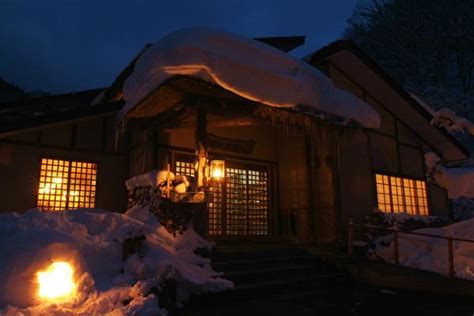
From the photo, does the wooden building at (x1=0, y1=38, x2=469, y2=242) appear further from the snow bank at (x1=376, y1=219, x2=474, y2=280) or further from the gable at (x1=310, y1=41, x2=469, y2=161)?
the snow bank at (x1=376, y1=219, x2=474, y2=280)

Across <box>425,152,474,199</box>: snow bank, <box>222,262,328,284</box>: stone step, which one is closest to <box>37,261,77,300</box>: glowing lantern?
<box>222,262,328,284</box>: stone step

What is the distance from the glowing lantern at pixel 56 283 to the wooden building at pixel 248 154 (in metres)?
3.79

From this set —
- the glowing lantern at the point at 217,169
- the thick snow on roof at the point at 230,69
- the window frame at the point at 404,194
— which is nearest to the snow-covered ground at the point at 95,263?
the glowing lantern at the point at 217,169

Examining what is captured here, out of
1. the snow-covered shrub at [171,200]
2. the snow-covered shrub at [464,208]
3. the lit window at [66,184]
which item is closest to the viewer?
the snow-covered shrub at [171,200]

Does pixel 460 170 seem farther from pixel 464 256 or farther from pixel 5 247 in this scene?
pixel 5 247

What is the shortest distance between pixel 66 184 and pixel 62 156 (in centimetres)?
79

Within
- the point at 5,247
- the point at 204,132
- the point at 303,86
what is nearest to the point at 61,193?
the point at 204,132

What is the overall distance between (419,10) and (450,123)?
66.1 feet

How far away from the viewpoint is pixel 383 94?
14.0 meters

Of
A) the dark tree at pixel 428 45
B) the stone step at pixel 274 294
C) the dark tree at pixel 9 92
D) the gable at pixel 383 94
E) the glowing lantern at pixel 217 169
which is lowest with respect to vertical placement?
the stone step at pixel 274 294

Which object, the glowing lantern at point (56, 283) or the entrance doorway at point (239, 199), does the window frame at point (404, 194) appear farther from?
the glowing lantern at point (56, 283)

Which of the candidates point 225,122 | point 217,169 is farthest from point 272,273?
point 225,122

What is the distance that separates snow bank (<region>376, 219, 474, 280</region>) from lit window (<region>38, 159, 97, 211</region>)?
27.2 feet

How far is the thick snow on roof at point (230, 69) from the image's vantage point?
696 cm
